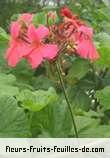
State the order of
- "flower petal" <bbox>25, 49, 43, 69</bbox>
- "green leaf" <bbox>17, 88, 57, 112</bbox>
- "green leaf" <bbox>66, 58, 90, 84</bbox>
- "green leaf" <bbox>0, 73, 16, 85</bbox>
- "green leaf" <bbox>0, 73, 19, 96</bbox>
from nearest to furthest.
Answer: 1. "flower petal" <bbox>25, 49, 43, 69</bbox>
2. "green leaf" <bbox>17, 88, 57, 112</bbox>
3. "green leaf" <bbox>0, 73, 19, 96</bbox>
4. "green leaf" <bbox>0, 73, 16, 85</bbox>
5. "green leaf" <bbox>66, 58, 90, 84</bbox>

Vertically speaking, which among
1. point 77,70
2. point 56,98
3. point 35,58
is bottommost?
point 77,70

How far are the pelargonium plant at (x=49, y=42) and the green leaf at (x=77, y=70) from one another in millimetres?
520

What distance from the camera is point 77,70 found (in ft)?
4.91

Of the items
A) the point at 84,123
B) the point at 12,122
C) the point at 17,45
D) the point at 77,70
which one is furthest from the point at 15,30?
the point at 77,70

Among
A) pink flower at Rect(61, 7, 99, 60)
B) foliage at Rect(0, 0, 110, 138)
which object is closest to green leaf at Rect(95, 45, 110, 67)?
foliage at Rect(0, 0, 110, 138)

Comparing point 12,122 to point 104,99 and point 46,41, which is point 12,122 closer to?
point 46,41

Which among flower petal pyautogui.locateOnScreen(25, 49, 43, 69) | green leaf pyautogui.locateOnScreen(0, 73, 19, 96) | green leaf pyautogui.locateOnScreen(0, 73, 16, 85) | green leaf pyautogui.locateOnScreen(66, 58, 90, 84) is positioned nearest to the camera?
flower petal pyautogui.locateOnScreen(25, 49, 43, 69)

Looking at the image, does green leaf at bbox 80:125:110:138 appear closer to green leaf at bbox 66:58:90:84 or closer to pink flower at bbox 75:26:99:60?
pink flower at bbox 75:26:99:60

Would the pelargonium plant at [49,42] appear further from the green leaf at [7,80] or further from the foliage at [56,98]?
the green leaf at [7,80]

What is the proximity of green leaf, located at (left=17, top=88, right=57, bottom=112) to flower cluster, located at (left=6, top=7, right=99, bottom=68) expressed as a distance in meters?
0.11

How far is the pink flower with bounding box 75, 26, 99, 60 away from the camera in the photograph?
0.94m

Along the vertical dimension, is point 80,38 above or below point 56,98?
above

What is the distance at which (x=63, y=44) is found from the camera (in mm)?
951

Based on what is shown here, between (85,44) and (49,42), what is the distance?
0.20 feet
